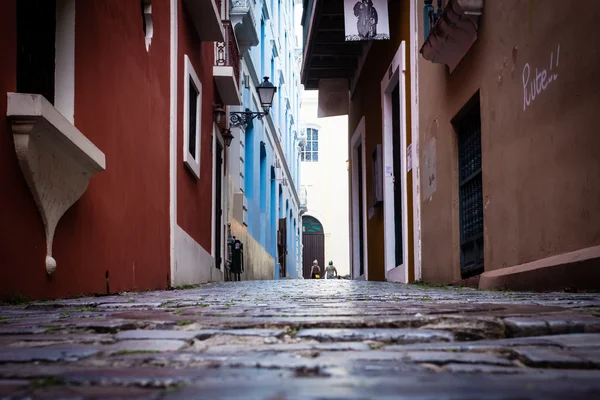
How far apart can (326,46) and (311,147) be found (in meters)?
25.8

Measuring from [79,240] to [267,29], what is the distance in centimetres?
1786

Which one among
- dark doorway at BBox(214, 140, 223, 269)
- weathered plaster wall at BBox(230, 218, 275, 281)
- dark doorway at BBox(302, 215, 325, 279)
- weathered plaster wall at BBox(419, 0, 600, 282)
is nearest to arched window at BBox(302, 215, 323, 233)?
dark doorway at BBox(302, 215, 325, 279)

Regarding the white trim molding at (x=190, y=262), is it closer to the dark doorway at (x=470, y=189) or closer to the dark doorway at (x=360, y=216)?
the dark doorway at (x=470, y=189)

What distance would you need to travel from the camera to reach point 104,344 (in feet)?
7.93

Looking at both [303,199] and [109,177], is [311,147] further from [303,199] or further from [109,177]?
[109,177]

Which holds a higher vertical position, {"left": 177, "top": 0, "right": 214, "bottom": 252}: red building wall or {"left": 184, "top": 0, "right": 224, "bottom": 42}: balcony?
{"left": 184, "top": 0, "right": 224, "bottom": 42}: balcony

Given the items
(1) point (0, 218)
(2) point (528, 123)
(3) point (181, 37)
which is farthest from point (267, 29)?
(1) point (0, 218)

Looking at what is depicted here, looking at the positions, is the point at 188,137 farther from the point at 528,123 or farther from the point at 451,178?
the point at 528,123

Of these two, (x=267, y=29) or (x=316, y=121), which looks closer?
(x=267, y=29)

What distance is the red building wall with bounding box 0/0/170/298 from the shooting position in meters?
4.32

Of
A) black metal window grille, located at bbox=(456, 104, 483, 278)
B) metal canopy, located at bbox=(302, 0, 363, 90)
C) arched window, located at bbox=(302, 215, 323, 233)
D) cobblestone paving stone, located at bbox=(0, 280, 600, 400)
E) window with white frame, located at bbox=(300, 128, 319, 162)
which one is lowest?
cobblestone paving stone, located at bbox=(0, 280, 600, 400)

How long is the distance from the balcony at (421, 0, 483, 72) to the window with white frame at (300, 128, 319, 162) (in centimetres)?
3262

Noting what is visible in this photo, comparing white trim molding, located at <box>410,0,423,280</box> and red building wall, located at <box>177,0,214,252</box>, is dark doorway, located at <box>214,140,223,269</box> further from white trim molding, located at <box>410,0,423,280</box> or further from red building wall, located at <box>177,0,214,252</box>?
white trim molding, located at <box>410,0,423,280</box>

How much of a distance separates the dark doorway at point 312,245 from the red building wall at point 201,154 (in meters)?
27.6
